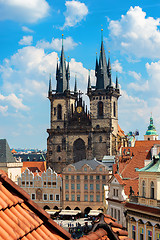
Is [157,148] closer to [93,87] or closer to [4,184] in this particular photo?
[4,184]

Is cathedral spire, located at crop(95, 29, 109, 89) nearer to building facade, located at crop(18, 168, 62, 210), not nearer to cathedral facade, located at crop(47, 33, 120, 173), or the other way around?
cathedral facade, located at crop(47, 33, 120, 173)

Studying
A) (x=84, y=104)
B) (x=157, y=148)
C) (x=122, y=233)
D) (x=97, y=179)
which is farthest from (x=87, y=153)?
(x=122, y=233)

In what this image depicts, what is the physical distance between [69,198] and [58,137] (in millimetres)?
28469

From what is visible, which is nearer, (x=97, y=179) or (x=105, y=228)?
(x=105, y=228)

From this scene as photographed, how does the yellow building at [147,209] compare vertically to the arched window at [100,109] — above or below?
below

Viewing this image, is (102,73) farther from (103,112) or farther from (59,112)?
(59,112)

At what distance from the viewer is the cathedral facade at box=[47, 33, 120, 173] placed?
90500 millimetres

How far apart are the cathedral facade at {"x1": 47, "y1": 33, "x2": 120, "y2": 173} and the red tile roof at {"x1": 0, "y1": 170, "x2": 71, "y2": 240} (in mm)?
83948

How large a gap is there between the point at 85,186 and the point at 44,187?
27.6ft

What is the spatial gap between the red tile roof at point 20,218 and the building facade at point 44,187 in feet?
215

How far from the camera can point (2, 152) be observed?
7488 centimetres

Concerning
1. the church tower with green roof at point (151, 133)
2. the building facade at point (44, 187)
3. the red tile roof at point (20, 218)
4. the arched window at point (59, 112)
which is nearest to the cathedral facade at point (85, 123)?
the arched window at point (59, 112)

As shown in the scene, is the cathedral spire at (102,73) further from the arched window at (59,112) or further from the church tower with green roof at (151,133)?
the church tower with green roof at (151,133)

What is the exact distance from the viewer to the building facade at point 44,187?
6969 centimetres
